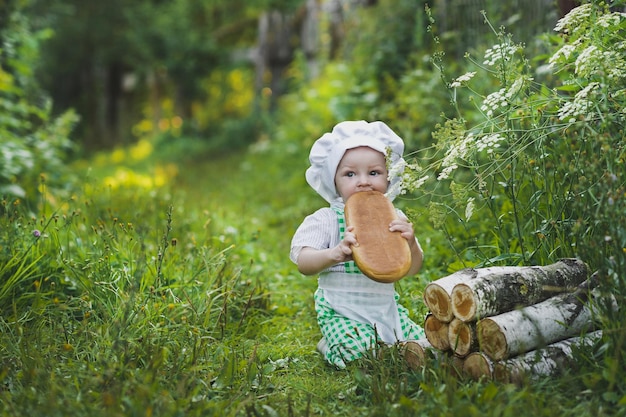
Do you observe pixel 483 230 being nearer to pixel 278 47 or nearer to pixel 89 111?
pixel 278 47

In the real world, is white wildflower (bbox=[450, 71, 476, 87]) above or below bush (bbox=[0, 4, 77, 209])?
below

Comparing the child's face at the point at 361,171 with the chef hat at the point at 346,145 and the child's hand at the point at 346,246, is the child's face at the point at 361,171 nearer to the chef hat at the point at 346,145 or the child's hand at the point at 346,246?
the chef hat at the point at 346,145

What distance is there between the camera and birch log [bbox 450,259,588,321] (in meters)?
2.62

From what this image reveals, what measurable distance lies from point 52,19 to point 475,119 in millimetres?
7555

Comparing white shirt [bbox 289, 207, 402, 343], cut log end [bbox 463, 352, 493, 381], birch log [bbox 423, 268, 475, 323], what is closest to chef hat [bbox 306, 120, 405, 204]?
white shirt [bbox 289, 207, 402, 343]

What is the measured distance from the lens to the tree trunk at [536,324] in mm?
2568

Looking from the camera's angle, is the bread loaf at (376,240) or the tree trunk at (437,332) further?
the bread loaf at (376,240)

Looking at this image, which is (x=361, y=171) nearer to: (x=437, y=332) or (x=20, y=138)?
(x=437, y=332)

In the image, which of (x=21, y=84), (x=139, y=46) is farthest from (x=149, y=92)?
(x=21, y=84)

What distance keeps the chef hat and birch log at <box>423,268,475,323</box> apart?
1.87ft

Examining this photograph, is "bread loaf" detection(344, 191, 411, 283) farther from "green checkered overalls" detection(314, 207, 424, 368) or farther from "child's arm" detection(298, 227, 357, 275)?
"green checkered overalls" detection(314, 207, 424, 368)

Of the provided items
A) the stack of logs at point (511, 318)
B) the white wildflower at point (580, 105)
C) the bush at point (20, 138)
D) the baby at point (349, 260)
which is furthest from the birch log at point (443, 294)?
the bush at point (20, 138)

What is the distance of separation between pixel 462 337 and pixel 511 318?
0.68 feet

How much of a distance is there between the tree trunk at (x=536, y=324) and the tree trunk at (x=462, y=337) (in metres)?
0.05
